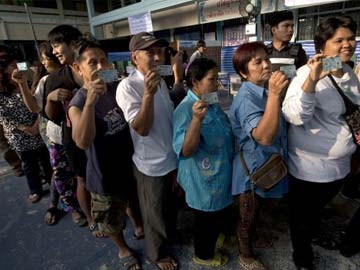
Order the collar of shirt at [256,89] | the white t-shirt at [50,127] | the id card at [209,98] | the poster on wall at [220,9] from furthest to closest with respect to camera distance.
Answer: the poster on wall at [220,9], the white t-shirt at [50,127], the collar of shirt at [256,89], the id card at [209,98]

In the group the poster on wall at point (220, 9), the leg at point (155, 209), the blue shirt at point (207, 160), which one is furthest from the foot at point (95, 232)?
the poster on wall at point (220, 9)

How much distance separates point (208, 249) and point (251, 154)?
779mm

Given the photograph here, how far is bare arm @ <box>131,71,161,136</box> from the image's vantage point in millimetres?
1179

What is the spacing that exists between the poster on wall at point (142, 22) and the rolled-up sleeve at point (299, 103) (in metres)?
5.38

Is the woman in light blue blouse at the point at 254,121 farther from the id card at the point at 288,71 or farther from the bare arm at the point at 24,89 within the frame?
the bare arm at the point at 24,89

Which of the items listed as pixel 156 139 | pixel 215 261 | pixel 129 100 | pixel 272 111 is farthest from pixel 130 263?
pixel 272 111

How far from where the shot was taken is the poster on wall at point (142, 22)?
5.94 meters

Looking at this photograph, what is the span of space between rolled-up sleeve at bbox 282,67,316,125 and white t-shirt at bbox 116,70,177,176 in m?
0.67

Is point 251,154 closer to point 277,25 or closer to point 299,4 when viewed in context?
point 277,25

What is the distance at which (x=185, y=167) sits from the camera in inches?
57.2

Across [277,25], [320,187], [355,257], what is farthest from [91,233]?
[277,25]

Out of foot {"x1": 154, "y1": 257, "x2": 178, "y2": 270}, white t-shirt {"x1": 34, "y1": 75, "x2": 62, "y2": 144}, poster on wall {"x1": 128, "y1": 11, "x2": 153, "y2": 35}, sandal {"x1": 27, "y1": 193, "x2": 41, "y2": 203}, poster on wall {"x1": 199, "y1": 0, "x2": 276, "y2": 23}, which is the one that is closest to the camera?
foot {"x1": 154, "y1": 257, "x2": 178, "y2": 270}

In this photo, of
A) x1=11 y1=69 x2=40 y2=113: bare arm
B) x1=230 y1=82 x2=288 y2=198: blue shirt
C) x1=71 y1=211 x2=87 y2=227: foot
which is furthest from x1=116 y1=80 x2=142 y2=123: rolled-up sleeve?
x1=71 y1=211 x2=87 y2=227: foot

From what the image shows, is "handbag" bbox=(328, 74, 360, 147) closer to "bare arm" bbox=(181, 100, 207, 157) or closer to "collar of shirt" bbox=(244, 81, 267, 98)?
"collar of shirt" bbox=(244, 81, 267, 98)
